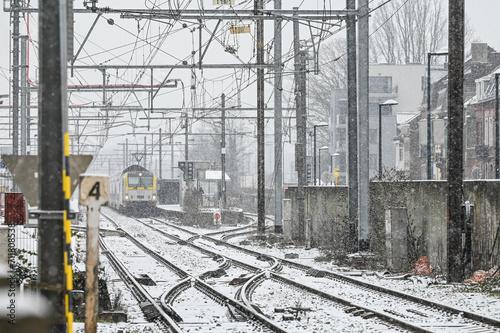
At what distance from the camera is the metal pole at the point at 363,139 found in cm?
1972

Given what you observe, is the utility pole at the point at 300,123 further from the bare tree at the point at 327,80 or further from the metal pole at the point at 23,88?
the bare tree at the point at 327,80

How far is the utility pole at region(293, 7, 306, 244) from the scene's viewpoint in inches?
1032

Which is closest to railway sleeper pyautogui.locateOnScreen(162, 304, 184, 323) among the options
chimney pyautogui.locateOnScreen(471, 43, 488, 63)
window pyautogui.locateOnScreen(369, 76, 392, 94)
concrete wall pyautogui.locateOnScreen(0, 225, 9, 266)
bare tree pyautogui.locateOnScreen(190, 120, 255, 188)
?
concrete wall pyautogui.locateOnScreen(0, 225, 9, 266)

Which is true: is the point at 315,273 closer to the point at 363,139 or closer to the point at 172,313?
the point at 363,139

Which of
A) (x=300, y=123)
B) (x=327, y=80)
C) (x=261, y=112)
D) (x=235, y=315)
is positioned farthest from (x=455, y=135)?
(x=327, y=80)

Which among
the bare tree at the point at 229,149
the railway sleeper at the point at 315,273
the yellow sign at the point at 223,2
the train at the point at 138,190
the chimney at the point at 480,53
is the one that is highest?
the chimney at the point at 480,53

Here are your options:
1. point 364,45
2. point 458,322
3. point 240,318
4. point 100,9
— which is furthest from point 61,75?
point 364,45

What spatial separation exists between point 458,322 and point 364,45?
32.7 feet

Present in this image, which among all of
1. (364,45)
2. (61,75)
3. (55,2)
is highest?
(364,45)

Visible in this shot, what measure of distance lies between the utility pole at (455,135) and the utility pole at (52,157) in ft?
33.9

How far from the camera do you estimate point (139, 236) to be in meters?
32.8

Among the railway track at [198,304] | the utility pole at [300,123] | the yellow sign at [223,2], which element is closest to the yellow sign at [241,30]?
the yellow sign at [223,2]

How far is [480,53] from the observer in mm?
57031

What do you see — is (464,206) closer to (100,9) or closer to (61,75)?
(100,9)
